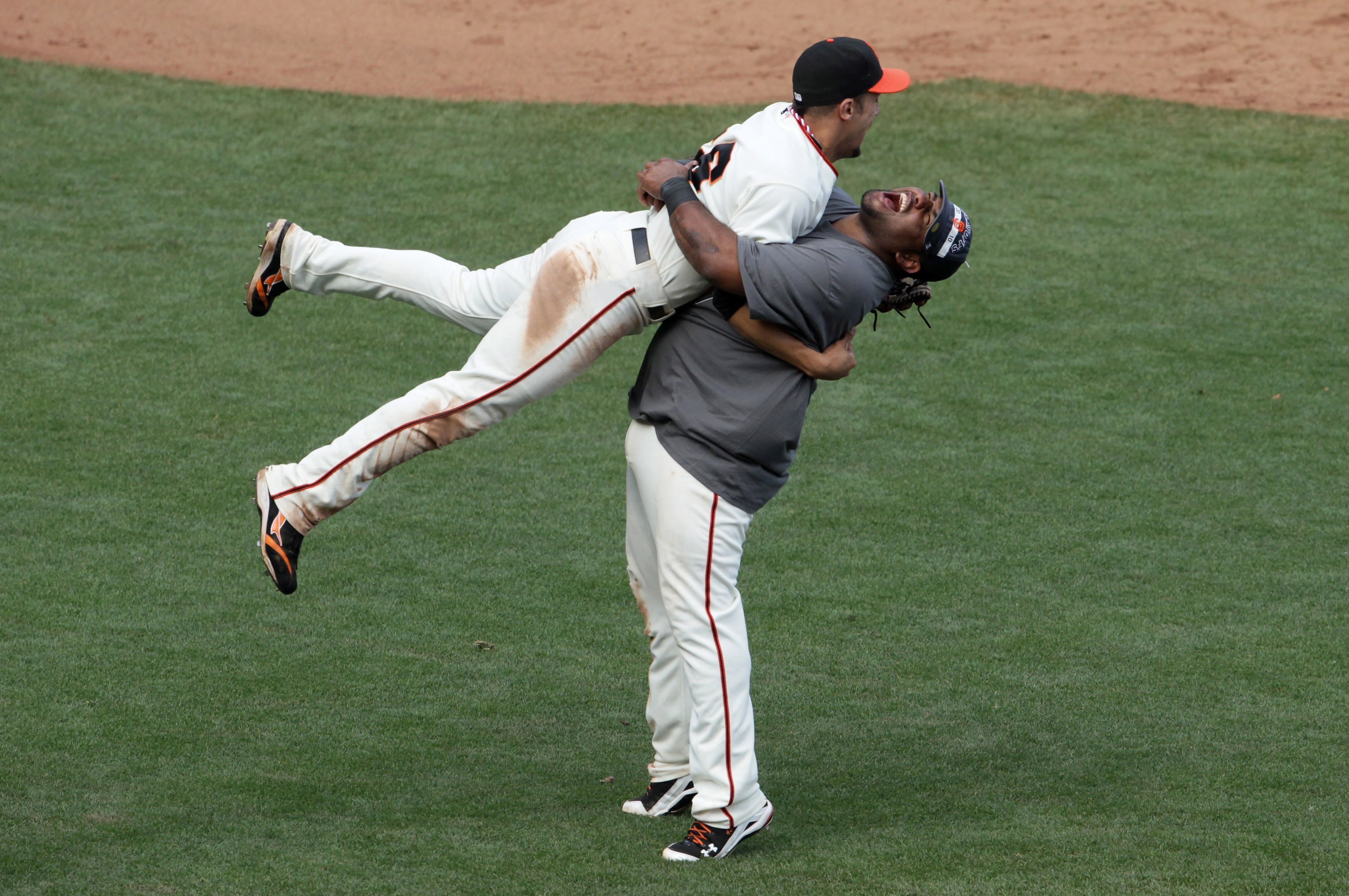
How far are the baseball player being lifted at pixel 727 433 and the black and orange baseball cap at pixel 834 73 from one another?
0.97 ft

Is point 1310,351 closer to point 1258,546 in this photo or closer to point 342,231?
point 1258,546

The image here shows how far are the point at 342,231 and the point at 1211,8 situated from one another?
8.92m

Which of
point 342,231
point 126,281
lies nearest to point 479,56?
point 342,231

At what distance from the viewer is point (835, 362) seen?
4.35 meters

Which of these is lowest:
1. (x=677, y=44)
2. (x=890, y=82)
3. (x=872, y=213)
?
(x=677, y=44)

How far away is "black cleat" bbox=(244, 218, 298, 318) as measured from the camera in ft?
15.7

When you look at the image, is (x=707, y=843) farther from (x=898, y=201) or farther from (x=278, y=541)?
(x=898, y=201)

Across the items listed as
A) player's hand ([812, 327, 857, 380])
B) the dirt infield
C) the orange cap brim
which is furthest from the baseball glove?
the dirt infield

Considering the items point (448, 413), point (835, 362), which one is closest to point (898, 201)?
point (835, 362)

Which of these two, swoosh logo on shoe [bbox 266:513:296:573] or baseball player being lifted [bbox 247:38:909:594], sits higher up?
baseball player being lifted [bbox 247:38:909:594]

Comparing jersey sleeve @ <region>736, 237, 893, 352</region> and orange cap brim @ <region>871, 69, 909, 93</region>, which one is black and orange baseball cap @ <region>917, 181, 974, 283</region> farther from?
orange cap brim @ <region>871, 69, 909, 93</region>

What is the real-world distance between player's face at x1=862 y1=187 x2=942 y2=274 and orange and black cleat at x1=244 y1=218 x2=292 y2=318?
1.71 metres

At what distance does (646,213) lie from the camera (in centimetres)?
452

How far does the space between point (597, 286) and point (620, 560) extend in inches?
98.3
